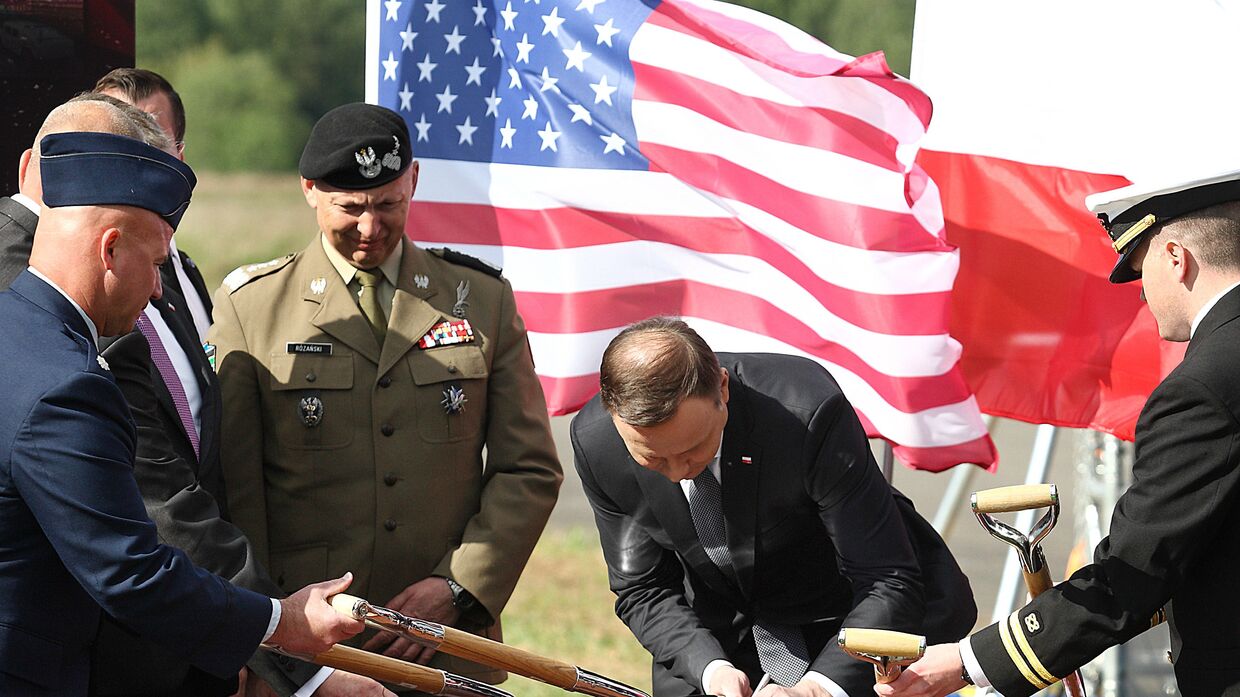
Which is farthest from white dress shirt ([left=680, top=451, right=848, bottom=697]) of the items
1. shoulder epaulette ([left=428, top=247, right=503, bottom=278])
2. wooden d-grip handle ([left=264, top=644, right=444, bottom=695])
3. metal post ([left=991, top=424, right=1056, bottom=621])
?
metal post ([left=991, top=424, right=1056, bottom=621])

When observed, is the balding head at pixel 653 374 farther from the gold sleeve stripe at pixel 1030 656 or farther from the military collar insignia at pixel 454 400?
the gold sleeve stripe at pixel 1030 656

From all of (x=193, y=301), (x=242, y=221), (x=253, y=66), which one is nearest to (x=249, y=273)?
(x=193, y=301)

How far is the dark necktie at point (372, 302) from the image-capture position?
169 inches

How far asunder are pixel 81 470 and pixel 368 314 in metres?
1.50

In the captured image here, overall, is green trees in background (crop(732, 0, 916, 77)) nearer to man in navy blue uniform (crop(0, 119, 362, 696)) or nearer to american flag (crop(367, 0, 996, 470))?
american flag (crop(367, 0, 996, 470))

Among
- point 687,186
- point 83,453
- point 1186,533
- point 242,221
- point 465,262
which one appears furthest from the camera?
point 242,221

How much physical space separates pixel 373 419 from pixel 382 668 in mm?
937

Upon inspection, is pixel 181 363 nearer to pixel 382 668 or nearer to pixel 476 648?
pixel 382 668

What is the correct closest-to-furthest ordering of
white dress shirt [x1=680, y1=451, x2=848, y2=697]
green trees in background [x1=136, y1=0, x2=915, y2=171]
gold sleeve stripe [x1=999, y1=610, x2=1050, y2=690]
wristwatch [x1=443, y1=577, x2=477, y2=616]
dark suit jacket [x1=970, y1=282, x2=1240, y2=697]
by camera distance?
dark suit jacket [x1=970, y1=282, x2=1240, y2=697], gold sleeve stripe [x1=999, y1=610, x2=1050, y2=690], white dress shirt [x1=680, y1=451, x2=848, y2=697], wristwatch [x1=443, y1=577, x2=477, y2=616], green trees in background [x1=136, y1=0, x2=915, y2=171]

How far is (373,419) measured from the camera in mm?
4227

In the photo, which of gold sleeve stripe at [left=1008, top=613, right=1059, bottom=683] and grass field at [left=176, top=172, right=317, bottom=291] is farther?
grass field at [left=176, top=172, right=317, bottom=291]

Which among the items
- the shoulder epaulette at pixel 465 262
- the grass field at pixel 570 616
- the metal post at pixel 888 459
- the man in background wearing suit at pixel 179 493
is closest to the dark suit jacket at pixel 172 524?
the man in background wearing suit at pixel 179 493

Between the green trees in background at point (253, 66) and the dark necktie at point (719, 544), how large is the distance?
19070 millimetres

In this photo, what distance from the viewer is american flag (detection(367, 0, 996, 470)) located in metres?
5.15
